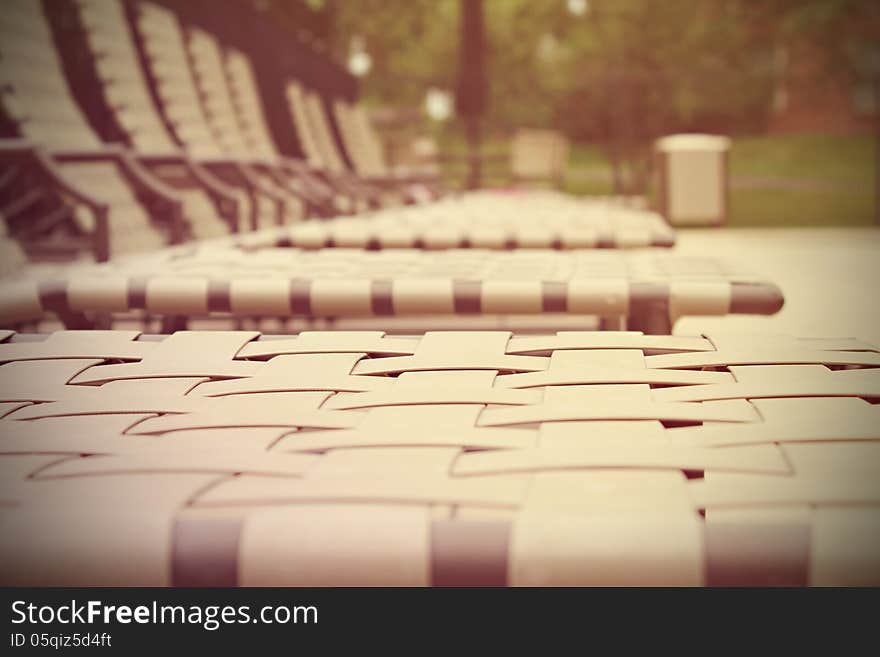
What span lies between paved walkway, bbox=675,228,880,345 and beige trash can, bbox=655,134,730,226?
171 mm

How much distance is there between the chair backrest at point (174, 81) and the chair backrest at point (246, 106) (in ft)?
1.84

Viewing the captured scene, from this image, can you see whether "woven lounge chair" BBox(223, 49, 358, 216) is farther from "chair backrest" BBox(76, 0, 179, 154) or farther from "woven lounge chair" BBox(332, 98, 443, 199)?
"woven lounge chair" BBox(332, 98, 443, 199)

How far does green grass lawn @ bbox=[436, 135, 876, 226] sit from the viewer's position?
900cm

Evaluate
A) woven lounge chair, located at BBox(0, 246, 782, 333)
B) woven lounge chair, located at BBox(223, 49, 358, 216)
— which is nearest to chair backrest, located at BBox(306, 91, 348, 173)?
woven lounge chair, located at BBox(223, 49, 358, 216)

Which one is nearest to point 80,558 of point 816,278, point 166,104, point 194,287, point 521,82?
point 194,287

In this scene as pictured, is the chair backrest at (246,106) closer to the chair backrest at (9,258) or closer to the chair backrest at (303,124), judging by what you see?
the chair backrest at (303,124)

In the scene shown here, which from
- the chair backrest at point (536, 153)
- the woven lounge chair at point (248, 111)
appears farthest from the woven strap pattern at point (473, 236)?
the chair backrest at point (536, 153)

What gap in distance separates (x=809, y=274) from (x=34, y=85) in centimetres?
306

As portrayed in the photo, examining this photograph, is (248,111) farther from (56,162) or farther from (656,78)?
(656,78)
